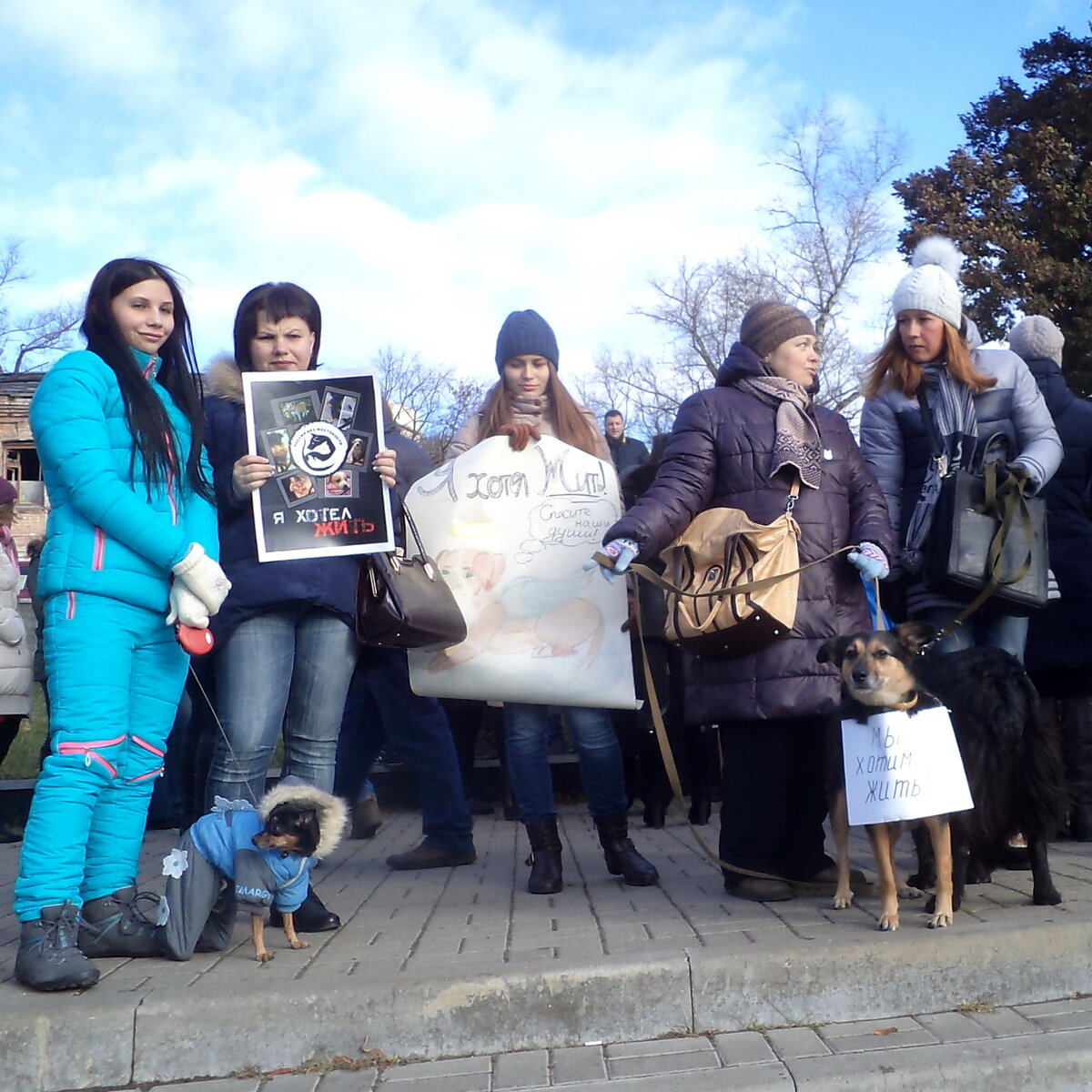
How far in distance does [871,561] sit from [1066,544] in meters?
2.00

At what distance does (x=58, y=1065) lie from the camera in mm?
3162

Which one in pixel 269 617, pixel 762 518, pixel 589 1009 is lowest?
pixel 589 1009

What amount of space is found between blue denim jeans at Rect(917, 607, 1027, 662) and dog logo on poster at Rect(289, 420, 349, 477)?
241 centimetres

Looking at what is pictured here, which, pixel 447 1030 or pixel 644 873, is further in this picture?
pixel 644 873

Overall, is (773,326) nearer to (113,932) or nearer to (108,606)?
(108,606)

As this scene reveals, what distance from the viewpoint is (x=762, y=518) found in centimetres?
423

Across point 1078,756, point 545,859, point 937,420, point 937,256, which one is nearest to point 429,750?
point 545,859

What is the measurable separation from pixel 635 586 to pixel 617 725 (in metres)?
1.93

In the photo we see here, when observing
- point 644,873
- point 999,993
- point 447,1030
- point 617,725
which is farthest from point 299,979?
point 617,725

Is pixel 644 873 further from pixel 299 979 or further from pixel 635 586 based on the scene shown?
pixel 299 979

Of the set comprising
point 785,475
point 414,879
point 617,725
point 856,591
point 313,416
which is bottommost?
point 414,879

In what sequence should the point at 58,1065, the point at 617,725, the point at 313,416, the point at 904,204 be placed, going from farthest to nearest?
the point at 904,204, the point at 617,725, the point at 313,416, the point at 58,1065

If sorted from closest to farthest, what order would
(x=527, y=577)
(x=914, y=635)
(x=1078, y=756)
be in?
(x=914, y=635), (x=527, y=577), (x=1078, y=756)

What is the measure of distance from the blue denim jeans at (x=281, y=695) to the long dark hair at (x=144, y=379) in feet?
1.78
